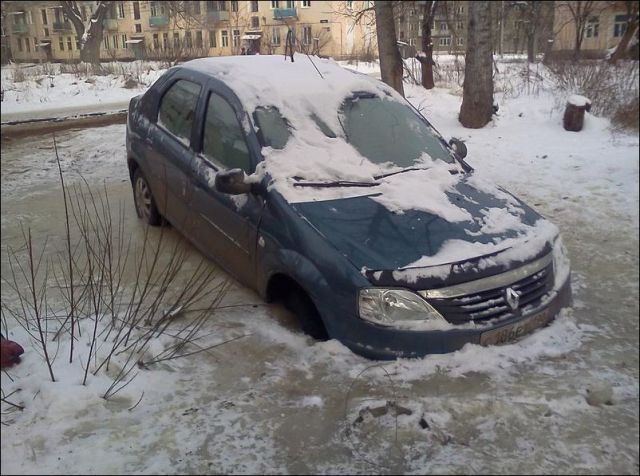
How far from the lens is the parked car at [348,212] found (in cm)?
328

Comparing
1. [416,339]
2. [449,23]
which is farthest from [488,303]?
[449,23]

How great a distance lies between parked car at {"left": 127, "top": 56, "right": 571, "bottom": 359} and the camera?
328 cm

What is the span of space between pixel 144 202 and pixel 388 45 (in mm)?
6628

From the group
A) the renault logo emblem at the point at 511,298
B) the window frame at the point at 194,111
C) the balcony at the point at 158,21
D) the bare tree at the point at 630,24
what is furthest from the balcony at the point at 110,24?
the renault logo emblem at the point at 511,298

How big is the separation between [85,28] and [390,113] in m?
27.1

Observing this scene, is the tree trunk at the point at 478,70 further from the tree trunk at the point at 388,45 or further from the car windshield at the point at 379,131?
the car windshield at the point at 379,131

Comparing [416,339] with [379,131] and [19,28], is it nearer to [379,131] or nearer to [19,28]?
[379,131]

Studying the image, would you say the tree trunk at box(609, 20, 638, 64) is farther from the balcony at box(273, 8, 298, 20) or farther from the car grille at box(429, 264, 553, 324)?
the balcony at box(273, 8, 298, 20)

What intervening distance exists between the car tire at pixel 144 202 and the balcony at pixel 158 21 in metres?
21.9

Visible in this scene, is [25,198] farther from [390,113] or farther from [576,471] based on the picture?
[576,471]

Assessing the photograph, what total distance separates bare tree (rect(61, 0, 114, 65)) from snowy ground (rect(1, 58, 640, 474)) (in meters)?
20.7

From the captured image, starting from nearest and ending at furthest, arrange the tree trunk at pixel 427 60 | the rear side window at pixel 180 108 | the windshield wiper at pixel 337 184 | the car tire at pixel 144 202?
the windshield wiper at pixel 337 184 < the rear side window at pixel 180 108 < the car tire at pixel 144 202 < the tree trunk at pixel 427 60

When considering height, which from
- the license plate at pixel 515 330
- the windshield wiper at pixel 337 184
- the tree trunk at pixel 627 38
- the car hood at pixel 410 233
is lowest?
the license plate at pixel 515 330

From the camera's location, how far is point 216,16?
2764 cm
